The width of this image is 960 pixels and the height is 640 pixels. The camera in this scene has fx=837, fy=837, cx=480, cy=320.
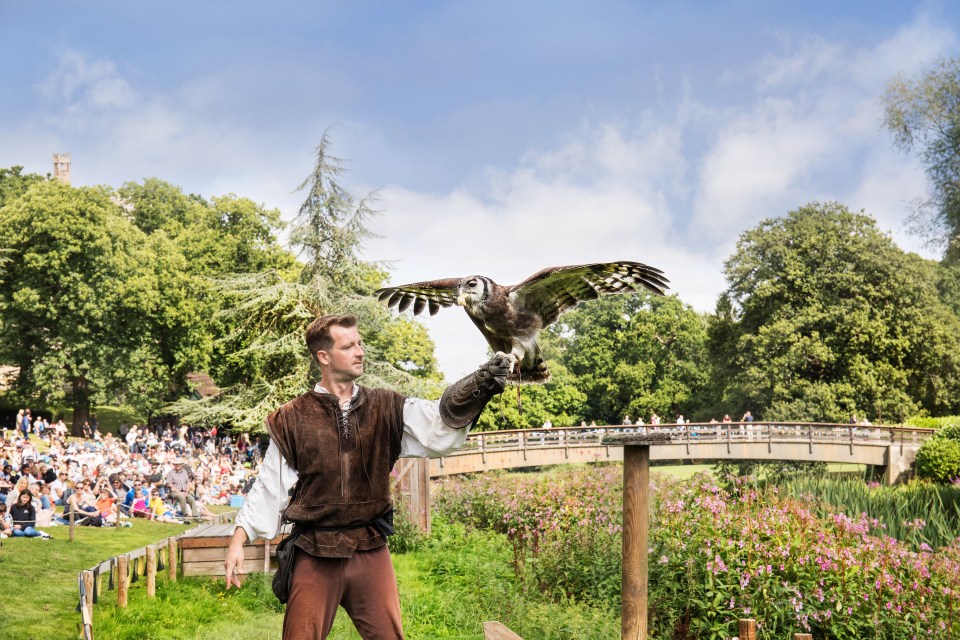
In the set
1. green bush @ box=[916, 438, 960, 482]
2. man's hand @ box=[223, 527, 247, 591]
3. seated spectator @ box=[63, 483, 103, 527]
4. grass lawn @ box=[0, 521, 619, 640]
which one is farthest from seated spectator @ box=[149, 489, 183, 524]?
green bush @ box=[916, 438, 960, 482]

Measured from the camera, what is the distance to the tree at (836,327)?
1245 inches

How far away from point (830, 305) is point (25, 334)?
31.3 metres

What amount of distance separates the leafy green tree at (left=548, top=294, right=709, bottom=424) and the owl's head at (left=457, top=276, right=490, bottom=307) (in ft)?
133

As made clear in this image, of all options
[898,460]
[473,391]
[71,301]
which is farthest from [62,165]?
[473,391]

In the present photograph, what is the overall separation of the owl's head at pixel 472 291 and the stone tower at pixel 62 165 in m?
71.4

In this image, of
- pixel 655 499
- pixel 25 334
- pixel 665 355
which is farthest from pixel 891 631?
pixel 665 355

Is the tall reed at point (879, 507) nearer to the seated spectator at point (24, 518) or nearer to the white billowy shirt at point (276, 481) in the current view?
the white billowy shirt at point (276, 481)

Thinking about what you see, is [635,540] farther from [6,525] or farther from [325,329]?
[6,525]

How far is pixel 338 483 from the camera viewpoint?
3.45 m

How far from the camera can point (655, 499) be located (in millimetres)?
8273

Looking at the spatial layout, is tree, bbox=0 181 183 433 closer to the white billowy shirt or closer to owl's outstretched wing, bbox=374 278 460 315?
owl's outstretched wing, bbox=374 278 460 315

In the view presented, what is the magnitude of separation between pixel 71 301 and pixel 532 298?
1284 inches

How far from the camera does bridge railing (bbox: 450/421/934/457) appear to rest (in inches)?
1132

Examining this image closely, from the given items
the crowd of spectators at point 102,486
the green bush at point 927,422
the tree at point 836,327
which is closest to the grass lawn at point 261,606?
the crowd of spectators at point 102,486
